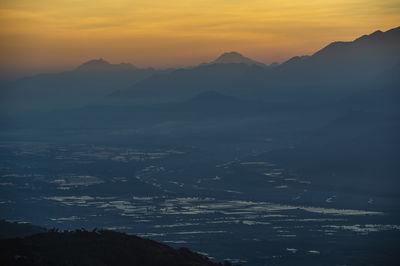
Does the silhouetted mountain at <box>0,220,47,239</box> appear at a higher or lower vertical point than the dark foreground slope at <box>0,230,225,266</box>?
lower

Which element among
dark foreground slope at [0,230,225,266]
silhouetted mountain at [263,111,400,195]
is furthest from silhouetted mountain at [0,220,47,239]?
silhouetted mountain at [263,111,400,195]

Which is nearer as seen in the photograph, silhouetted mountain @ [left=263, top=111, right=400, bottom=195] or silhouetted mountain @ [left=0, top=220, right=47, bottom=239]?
silhouetted mountain @ [left=0, top=220, right=47, bottom=239]

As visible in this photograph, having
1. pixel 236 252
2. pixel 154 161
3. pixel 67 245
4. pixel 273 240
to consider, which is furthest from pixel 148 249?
pixel 154 161

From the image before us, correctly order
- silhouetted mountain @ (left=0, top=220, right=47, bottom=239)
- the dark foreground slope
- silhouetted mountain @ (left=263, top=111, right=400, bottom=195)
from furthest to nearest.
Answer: silhouetted mountain @ (left=263, top=111, right=400, bottom=195)
silhouetted mountain @ (left=0, top=220, right=47, bottom=239)
the dark foreground slope

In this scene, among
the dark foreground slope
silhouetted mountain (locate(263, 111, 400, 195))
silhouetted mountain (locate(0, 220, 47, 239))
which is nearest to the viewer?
the dark foreground slope

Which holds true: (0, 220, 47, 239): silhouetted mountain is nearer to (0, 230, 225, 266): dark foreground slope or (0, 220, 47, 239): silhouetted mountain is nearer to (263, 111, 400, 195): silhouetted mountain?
(0, 230, 225, 266): dark foreground slope

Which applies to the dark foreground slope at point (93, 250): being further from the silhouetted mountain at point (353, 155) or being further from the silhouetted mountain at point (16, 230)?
the silhouetted mountain at point (353, 155)

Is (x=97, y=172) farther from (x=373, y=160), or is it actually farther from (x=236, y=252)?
(x=236, y=252)

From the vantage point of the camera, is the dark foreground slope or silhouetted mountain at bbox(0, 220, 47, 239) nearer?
the dark foreground slope

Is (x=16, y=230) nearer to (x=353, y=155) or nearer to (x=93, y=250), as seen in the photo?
(x=93, y=250)

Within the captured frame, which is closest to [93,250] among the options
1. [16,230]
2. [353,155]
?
[16,230]
